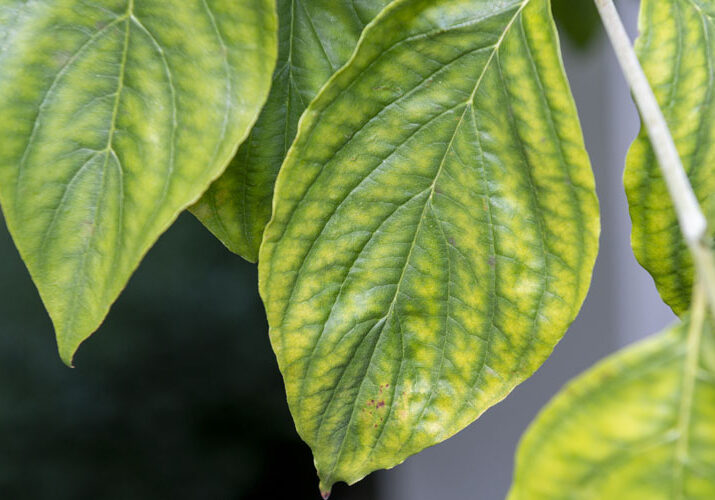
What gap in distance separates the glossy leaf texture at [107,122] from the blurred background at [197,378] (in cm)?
96

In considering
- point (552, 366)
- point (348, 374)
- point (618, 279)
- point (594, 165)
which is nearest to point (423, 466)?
point (552, 366)

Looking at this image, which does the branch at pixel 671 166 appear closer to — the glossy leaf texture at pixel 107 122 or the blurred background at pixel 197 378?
the glossy leaf texture at pixel 107 122

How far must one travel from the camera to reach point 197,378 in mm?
1273

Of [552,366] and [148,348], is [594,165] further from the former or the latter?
[148,348]

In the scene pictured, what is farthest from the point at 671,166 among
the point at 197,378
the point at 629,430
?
the point at 197,378

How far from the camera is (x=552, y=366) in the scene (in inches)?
52.4

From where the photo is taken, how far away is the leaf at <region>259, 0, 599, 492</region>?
23 cm

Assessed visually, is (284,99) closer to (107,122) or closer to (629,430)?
(107,122)

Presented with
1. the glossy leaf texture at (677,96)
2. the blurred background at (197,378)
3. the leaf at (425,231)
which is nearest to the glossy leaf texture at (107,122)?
the leaf at (425,231)

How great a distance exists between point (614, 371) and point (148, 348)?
3.76 ft

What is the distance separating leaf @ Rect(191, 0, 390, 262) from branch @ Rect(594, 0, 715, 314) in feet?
0.28

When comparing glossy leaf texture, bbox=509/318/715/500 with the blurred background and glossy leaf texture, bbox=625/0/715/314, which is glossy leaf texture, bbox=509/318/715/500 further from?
the blurred background

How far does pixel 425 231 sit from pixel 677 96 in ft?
0.32

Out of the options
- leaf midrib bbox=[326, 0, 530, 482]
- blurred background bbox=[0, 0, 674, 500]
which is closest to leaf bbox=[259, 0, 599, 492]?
leaf midrib bbox=[326, 0, 530, 482]
